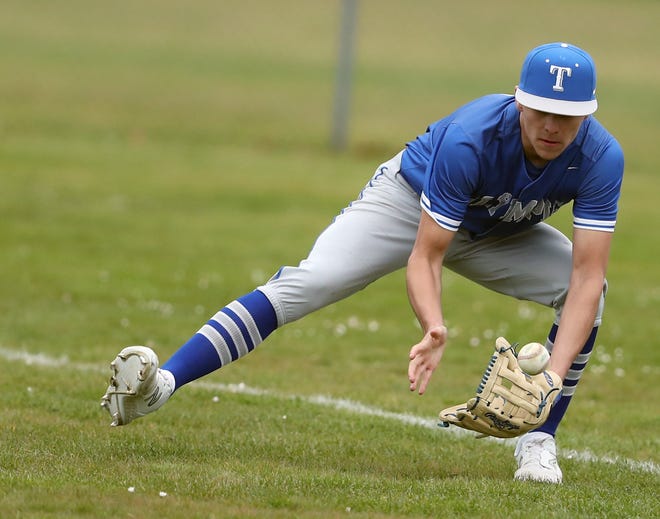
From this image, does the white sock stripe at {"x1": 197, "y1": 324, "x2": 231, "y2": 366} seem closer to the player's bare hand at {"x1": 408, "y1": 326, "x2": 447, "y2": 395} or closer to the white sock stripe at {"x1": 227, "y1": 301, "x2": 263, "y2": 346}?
the white sock stripe at {"x1": 227, "y1": 301, "x2": 263, "y2": 346}

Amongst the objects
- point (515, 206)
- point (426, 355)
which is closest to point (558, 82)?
point (515, 206)

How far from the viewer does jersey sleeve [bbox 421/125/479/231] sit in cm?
534

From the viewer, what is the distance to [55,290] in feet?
36.3

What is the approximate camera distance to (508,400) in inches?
201

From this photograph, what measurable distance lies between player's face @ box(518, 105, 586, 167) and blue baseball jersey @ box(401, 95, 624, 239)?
0.42 feet

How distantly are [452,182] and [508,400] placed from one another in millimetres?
984

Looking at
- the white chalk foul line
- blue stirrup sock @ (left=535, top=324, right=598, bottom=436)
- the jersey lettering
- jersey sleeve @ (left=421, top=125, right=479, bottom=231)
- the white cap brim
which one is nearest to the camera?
the white cap brim

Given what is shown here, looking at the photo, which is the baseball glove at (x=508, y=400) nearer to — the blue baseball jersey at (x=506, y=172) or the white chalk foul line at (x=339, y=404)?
the blue baseball jersey at (x=506, y=172)

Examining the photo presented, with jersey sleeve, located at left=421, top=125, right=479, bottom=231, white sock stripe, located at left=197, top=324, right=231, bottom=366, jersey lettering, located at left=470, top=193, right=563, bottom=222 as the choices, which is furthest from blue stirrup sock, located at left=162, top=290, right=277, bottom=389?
jersey lettering, located at left=470, top=193, right=563, bottom=222

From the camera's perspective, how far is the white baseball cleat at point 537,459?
5.61 metres

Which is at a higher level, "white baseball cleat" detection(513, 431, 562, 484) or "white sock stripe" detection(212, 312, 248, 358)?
"white sock stripe" detection(212, 312, 248, 358)

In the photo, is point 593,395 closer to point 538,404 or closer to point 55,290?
point 538,404

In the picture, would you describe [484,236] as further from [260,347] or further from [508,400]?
[260,347]

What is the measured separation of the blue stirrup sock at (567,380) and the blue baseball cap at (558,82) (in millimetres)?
1313
